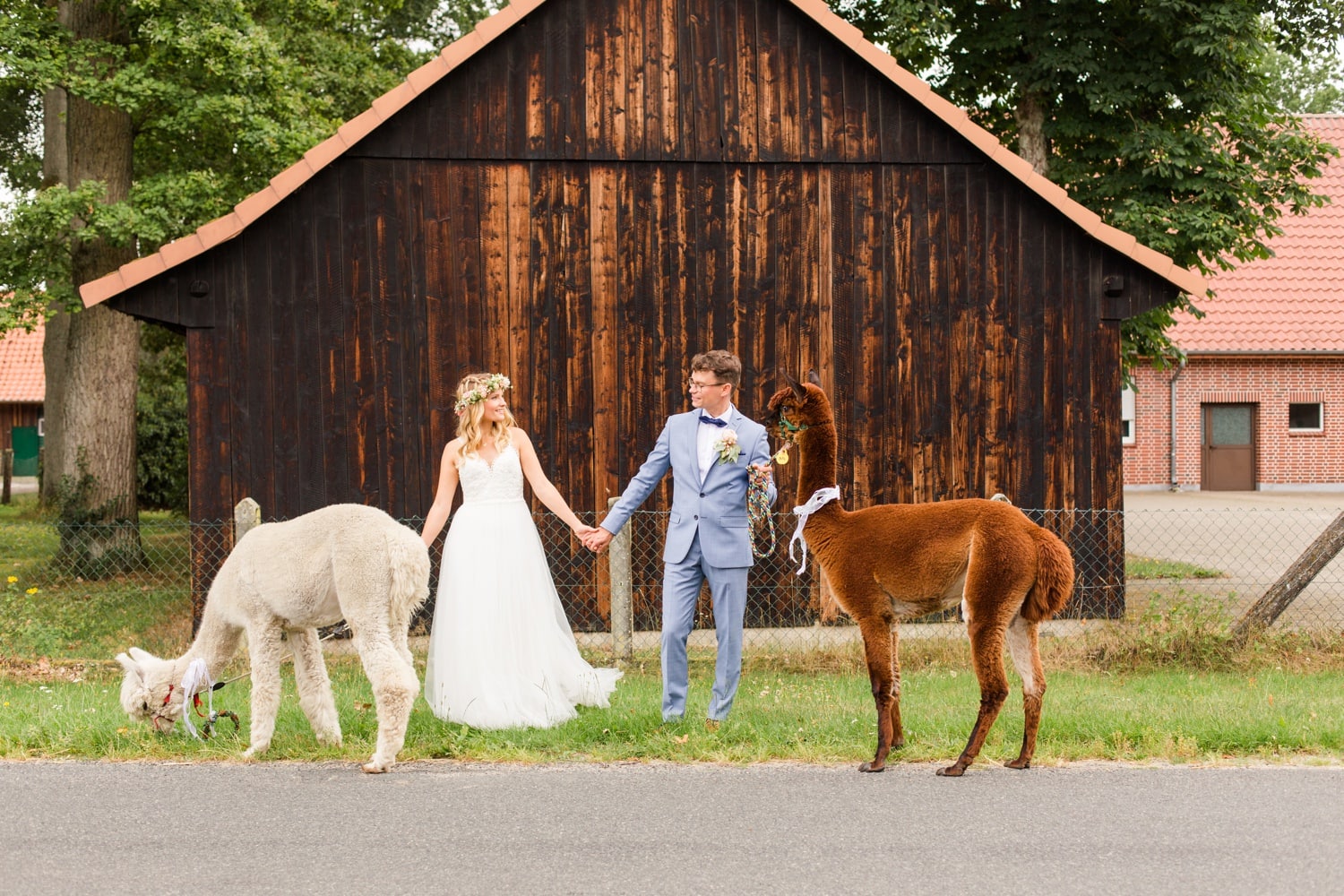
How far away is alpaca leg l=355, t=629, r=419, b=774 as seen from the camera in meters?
6.45

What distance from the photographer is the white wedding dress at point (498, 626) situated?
7.29 meters

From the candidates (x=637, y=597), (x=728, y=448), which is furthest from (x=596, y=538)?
(x=637, y=597)

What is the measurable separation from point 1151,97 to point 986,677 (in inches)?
426

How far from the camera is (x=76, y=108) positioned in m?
17.1

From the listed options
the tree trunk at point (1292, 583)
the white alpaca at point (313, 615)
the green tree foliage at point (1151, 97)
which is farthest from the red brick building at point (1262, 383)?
the white alpaca at point (313, 615)

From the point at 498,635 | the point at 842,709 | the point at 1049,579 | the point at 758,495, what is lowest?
the point at 842,709

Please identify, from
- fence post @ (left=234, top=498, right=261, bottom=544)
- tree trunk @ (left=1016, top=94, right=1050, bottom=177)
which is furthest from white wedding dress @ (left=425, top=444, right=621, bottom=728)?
tree trunk @ (left=1016, top=94, right=1050, bottom=177)

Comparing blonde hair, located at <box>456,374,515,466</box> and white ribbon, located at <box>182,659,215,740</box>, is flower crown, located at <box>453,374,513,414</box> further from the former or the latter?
white ribbon, located at <box>182,659,215,740</box>

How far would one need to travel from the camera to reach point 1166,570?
55.9 ft

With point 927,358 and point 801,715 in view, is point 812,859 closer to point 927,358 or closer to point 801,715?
point 801,715

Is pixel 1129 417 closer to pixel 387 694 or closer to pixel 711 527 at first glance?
pixel 711 527

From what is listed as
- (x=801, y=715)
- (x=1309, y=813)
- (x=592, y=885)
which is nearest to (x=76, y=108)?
(x=801, y=715)

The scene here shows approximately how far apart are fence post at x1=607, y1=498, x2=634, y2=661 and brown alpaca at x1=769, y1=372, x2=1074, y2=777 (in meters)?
3.47

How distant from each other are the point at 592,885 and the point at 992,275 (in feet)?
27.5
